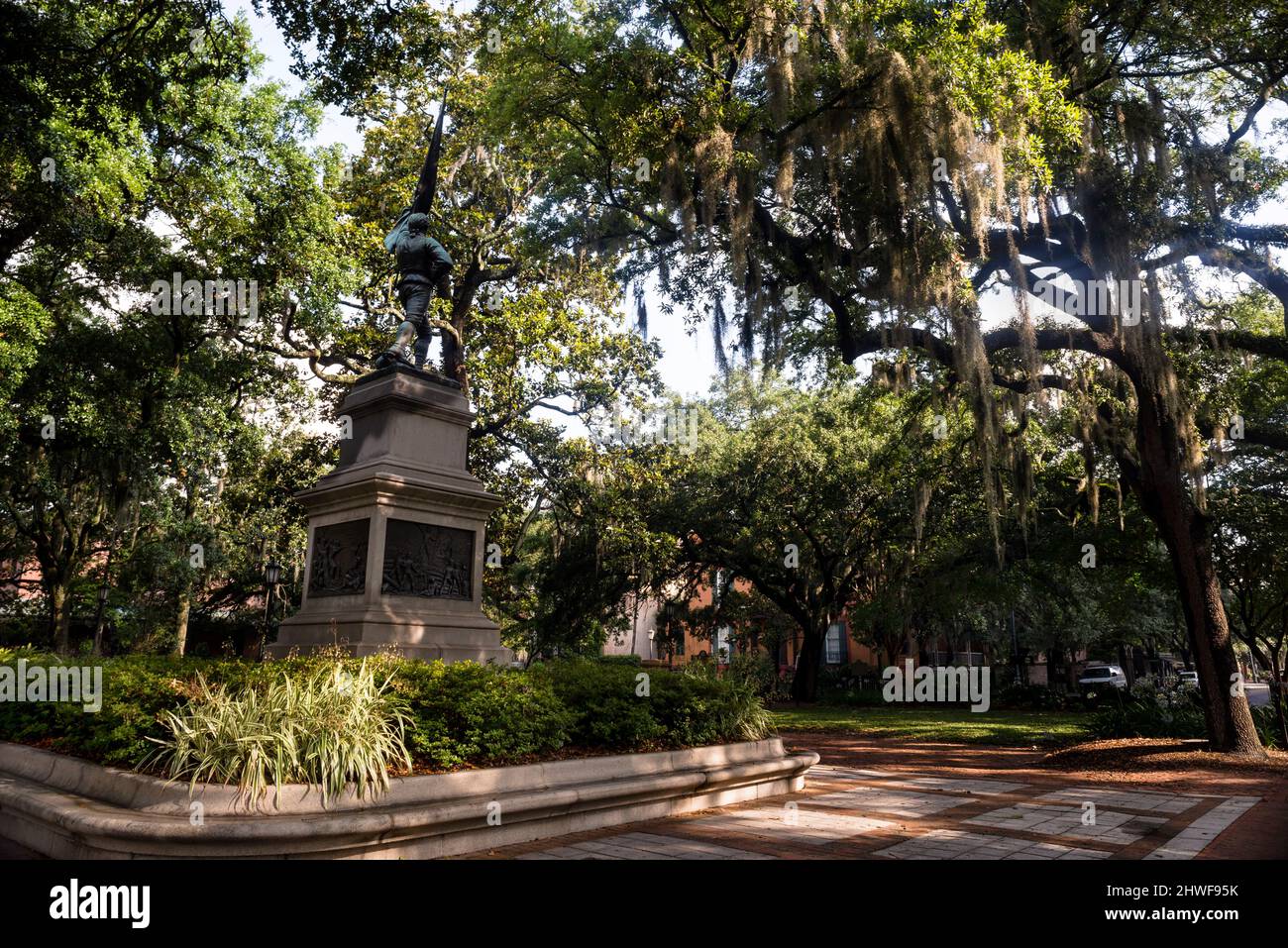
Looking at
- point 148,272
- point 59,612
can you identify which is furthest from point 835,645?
point 148,272

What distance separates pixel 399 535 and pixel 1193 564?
1354 centimetres

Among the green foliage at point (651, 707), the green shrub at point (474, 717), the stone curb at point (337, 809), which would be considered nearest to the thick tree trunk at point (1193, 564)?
the green foliage at point (651, 707)

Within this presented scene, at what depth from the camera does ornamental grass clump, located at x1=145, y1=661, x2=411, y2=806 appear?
552 cm

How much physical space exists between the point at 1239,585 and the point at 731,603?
20.1m

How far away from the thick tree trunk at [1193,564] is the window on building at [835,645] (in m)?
41.2

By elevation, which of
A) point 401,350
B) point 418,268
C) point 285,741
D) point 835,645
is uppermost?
point 418,268

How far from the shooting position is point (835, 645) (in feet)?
181

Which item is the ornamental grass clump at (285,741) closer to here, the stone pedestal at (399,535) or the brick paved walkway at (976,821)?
the brick paved walkway at (976,821)

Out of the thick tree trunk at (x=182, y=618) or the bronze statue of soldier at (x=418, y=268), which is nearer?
→ the bronze statue of soldier at (x=418, y=268)

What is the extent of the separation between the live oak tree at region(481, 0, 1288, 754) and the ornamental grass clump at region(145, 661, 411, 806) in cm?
852

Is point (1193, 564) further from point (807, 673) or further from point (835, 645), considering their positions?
point (835, 645)

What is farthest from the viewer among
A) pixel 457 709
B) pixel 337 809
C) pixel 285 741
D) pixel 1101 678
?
pixel 1101 678

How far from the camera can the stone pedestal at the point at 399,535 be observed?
9.55 meters

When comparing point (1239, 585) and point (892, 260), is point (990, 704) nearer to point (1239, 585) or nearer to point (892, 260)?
point (1239, 585)
